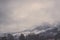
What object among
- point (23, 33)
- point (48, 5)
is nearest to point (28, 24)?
point (23, 33)

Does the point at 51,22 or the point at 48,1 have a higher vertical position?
the point at 48,1

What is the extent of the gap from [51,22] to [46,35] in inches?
11.0

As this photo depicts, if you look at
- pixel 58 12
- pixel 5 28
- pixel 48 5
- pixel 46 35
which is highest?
pixel 48 5

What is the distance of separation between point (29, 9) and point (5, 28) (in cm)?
63

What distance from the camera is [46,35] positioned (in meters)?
2.38

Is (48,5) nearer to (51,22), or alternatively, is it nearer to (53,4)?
(53,4)

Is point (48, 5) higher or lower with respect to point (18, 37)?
higher

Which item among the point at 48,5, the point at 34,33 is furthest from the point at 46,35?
the point at 48,5

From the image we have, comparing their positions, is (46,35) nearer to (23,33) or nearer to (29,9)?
(23,33)

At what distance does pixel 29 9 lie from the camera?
97.7 inches

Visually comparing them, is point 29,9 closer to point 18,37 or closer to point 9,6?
point 9,6

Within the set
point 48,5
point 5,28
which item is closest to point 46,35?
point 48,5

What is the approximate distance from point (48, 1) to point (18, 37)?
962mm

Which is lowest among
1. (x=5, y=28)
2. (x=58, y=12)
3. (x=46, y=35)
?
(x=46, y=35)
